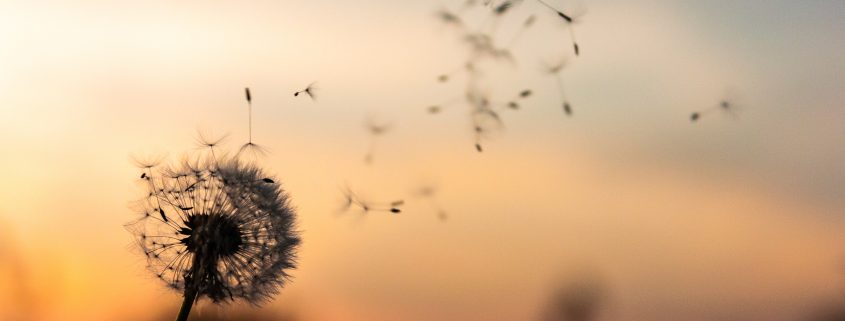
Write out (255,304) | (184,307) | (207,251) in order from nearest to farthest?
(184,307) → (207,251) → (255,304)

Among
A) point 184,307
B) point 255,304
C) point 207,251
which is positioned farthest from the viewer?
point 255,304

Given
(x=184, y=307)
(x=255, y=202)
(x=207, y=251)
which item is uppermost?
(x=255, y=202)

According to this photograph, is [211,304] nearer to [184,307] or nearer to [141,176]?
[184,307]

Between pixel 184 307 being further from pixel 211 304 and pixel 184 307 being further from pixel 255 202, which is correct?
pixel 255 202

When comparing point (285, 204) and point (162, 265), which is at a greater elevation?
point (285, 204)

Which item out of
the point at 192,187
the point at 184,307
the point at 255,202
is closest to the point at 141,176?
the point at 192,187

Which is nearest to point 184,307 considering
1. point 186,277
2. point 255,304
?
point 186,277

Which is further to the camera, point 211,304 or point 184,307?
point 211,304
